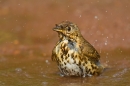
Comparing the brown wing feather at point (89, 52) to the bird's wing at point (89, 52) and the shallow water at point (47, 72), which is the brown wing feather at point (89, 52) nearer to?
the bird's wing at point (89, 52)

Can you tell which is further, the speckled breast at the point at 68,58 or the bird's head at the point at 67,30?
the bird's head at the point at 67,30

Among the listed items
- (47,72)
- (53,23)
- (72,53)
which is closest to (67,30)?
(72,53)

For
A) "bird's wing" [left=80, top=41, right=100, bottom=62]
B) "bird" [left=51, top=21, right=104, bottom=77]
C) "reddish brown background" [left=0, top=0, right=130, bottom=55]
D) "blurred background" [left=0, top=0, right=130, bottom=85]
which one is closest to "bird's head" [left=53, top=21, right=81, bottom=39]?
"bird" [left=51, top=21, right=104, bottom=77]

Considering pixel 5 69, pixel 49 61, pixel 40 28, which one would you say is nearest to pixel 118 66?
pixel 49 61

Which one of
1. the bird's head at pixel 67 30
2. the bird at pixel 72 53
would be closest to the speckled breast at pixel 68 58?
the bird at pixel 72 53

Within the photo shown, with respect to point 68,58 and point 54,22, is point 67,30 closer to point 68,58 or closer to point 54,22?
point 68,58

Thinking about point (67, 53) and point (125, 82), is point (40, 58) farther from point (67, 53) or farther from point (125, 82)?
point (125, 82)

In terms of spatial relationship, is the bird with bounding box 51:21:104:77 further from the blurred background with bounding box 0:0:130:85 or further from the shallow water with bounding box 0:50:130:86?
the blurred background with bounding box 0:0:130:85
